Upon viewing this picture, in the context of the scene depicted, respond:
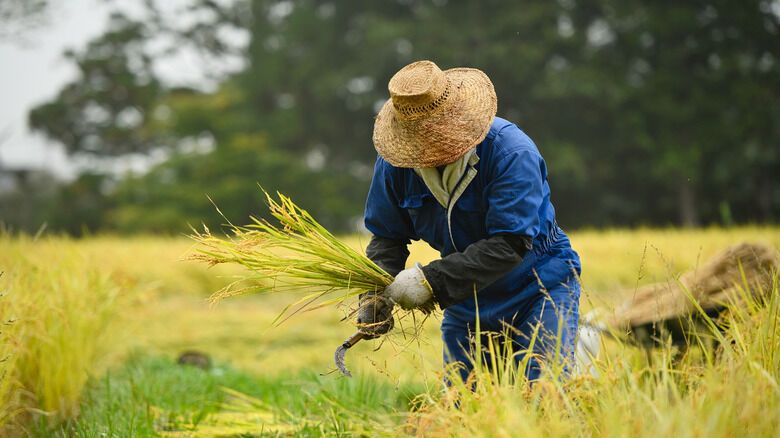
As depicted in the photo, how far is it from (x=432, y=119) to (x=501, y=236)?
0.42 m

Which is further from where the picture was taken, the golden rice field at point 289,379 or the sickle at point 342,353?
the sickle at point 342,353

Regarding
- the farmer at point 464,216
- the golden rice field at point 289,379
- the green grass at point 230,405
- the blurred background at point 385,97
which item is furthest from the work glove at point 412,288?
the blurred background at point 385,97

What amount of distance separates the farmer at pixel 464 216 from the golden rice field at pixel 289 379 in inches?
6.2

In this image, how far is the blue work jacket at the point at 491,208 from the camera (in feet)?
8.04

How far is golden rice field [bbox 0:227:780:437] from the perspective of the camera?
1.90 metres

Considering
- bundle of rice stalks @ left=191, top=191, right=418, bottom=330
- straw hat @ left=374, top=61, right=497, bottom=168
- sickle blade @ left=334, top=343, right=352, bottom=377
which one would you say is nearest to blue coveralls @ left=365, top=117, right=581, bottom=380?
straw hat @ left=374, top=61, right=497, bottom=168

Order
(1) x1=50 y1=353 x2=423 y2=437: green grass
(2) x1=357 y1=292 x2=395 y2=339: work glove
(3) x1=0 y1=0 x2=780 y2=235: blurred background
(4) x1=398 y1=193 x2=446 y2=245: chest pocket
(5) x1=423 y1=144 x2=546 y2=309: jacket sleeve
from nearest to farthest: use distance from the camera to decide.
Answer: (5) x1=423 y1=144 x2=546 y2=309: jacket sleeve
(2) x1=357 y1=292 x2=395 y2=339: work glove
(4) x1=398 y1=193 x2=446 y2=245: chest pocket
(1) x1=50 y1=353 x2=423 y2=437: green grass
(3) x1=0 y1=0 x2=780 y2=235: blurred background

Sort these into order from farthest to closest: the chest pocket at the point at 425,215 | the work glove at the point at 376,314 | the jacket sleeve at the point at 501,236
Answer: the chest pocket at the point at 425,215 < the work glove at the point at 376,314 < the jacket sleeve at the point at 501,236

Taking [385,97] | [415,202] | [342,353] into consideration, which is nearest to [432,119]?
[415,202]

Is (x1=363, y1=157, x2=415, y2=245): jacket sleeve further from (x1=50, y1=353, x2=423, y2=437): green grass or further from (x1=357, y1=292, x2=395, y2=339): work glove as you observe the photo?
(x1=50, y1=353, x2=423, y2=437): green grass

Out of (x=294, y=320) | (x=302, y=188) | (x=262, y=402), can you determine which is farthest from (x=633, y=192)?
(x=262, y=402)

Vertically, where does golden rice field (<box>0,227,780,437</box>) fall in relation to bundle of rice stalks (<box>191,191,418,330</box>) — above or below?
below

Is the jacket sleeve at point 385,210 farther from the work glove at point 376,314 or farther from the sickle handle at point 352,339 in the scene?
the sickle handle at point 352,339

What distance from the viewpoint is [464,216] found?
8.79ft
